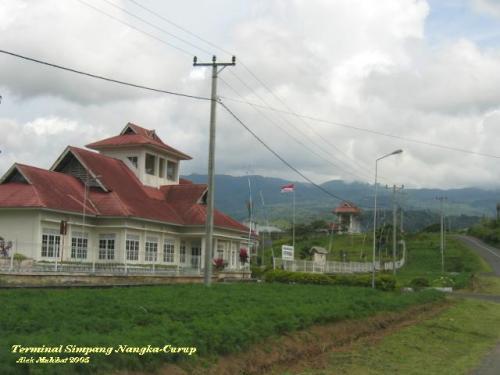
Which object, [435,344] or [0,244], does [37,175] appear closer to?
[0,244]

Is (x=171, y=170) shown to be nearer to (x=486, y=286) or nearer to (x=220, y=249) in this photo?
(x=220, y=249)

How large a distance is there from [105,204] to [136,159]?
8542 mm

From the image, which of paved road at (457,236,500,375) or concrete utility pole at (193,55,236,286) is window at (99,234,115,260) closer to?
concrete utility pole at (193,55,236,286)

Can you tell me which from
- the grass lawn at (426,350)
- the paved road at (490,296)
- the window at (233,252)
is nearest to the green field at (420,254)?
the paved road at (490,296)

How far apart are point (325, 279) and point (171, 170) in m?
17.1

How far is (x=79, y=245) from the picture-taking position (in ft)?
126

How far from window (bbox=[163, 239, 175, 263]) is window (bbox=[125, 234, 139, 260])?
384cm

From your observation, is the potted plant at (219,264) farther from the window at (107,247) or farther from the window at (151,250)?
the window at (107,247)

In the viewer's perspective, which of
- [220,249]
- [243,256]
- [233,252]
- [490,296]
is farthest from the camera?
[233,252]

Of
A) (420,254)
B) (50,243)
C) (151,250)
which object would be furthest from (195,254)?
(420,254)

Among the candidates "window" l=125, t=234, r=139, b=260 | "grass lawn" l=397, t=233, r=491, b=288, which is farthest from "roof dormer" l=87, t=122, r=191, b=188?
"grass lawn" l=397, t=233, r=491, b=288

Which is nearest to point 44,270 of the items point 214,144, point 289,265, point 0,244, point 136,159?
point 0,244

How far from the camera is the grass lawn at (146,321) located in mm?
10211

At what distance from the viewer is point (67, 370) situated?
920 centimetres
